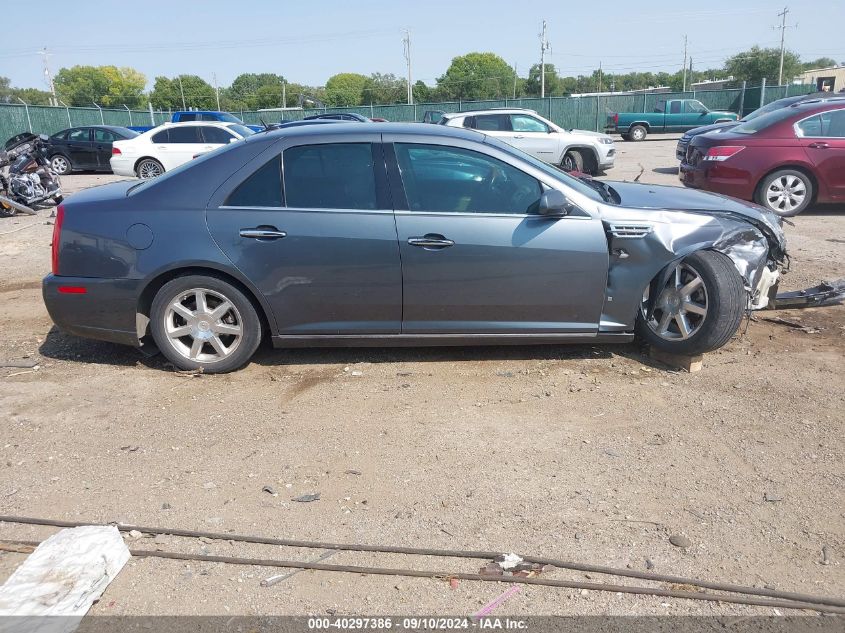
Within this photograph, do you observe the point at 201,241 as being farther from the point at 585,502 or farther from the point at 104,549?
the point at 585,502

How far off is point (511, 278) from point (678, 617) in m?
2.51

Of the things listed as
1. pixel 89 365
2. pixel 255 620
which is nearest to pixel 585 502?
pixel 255 620

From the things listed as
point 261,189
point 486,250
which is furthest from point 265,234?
point 486,250

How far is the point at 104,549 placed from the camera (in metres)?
2.97

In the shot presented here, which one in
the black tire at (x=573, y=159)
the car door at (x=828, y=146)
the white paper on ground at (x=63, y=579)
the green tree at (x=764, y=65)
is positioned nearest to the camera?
the white paper on ground at (x=63, y=579)

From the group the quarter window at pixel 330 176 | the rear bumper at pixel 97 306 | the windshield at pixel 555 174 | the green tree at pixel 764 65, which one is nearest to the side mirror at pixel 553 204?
the windshield at pixel 555 174

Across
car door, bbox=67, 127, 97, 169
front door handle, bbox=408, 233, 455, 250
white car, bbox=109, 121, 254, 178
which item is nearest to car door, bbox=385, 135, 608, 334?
front door handle, bbox=408, 233, 455, 250

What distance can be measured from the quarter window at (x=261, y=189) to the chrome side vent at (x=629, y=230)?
2286 millimetres

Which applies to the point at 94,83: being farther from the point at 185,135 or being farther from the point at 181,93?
the point at 185,135

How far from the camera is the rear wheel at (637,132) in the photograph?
30.4 meters

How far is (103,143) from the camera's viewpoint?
71.5 feet

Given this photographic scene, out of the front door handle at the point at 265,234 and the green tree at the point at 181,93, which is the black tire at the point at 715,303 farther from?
the green tree at the point at 181,93

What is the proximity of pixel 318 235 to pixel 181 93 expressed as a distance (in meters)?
112

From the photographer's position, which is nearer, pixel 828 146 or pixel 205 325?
pixel 205 325
